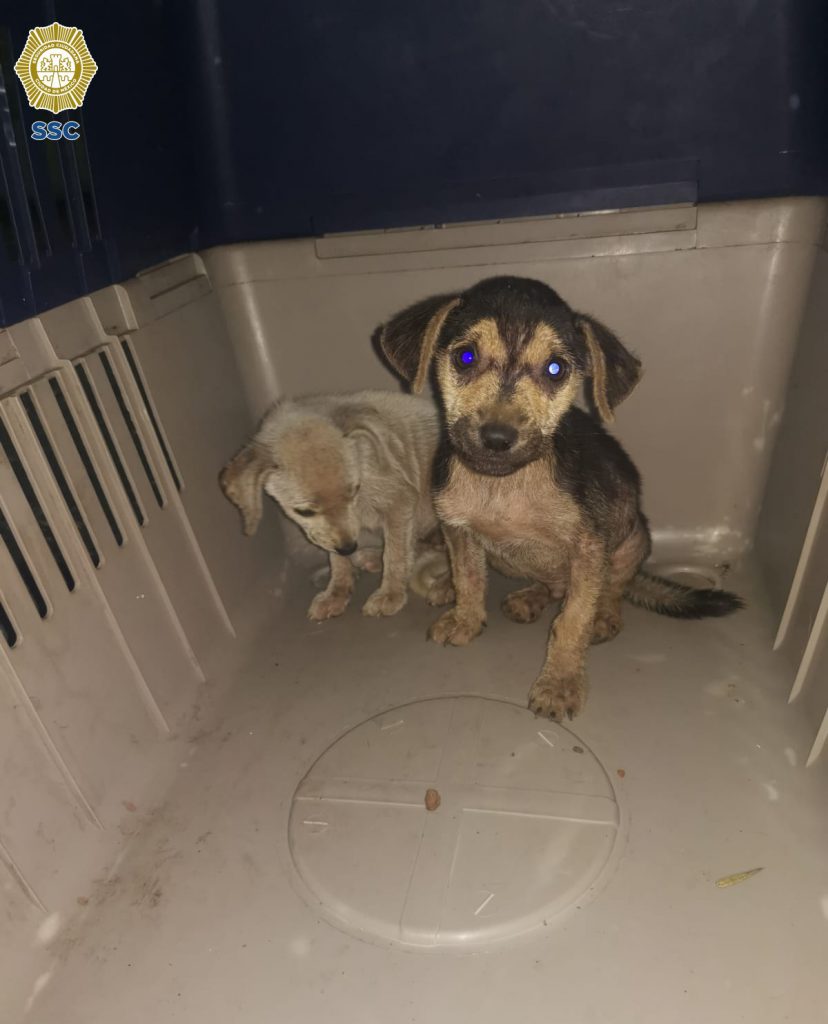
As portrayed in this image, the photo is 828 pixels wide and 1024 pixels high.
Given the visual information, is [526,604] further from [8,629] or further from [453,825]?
[8,629]

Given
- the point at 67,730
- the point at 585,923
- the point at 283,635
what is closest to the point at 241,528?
the point at 283,635

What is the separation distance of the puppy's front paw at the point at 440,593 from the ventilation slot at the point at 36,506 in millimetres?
1301

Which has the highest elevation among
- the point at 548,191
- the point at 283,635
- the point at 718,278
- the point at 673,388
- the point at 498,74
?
the point at 498,74

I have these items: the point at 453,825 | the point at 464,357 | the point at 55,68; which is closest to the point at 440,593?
the point at 453,825

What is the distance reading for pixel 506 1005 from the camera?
1.71 meters

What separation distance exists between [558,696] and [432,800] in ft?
1.61

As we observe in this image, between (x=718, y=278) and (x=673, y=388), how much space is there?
15.7 inches

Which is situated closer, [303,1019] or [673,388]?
[303,1019]

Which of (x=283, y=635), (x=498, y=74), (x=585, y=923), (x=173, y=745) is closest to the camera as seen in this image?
(x=585, y=923)

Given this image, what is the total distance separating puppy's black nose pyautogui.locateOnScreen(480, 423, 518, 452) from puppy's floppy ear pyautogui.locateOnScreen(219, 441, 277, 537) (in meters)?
0.99

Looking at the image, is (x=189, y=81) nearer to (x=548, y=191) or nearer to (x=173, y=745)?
(x=548, y=191)

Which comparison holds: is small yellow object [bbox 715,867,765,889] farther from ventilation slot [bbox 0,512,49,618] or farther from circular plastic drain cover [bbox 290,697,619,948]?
ventilation slot [bbox 0,512,49,618]

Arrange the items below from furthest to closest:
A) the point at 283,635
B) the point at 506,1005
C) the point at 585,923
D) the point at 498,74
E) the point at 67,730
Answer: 1. the point at 283,635
2. the point at 498,74
3. the point at 67,730
4. the point at 585,923
5. the point at 506,1005

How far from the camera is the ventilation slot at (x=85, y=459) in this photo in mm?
2117
